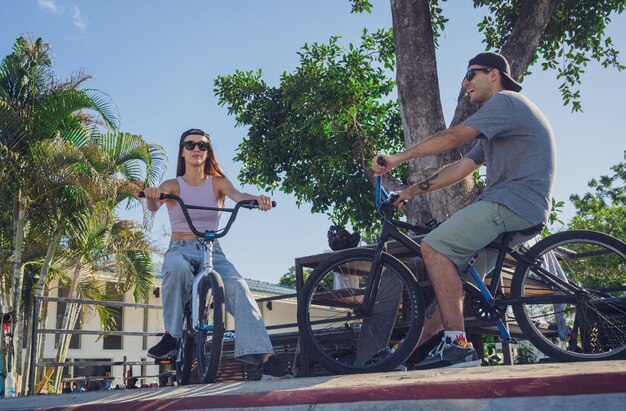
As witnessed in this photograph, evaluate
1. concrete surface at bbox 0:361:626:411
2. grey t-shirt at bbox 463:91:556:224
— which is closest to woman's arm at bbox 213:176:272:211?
grey t-shirt at bbox 463:91:556:224

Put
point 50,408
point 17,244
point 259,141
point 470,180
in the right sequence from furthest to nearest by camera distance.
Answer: point 17,244 < point 259,141 < point 470,180 < point 50,408

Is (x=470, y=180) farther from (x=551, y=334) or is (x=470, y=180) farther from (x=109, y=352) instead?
(x=109, y=352)

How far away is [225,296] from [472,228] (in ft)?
5.36

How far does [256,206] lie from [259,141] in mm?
8355

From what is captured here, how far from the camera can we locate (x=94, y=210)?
43.5ft

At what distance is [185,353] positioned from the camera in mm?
4250

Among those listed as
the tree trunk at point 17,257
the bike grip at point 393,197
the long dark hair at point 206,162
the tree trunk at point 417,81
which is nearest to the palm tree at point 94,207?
the tree trunk at point 17,257

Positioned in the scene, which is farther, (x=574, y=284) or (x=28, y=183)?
(x=28, y=183)

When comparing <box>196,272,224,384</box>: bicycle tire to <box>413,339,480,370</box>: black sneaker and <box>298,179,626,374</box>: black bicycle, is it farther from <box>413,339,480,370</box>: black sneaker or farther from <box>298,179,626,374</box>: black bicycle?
<box>413,339,480,370</box>: black sneaker

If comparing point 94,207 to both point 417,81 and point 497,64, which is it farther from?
point 497,64

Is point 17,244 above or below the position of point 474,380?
above

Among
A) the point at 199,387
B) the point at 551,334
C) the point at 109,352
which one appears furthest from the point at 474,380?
the point at 109,352

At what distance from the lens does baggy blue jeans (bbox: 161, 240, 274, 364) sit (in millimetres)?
4035

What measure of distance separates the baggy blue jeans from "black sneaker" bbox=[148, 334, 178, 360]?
0.14 metres
